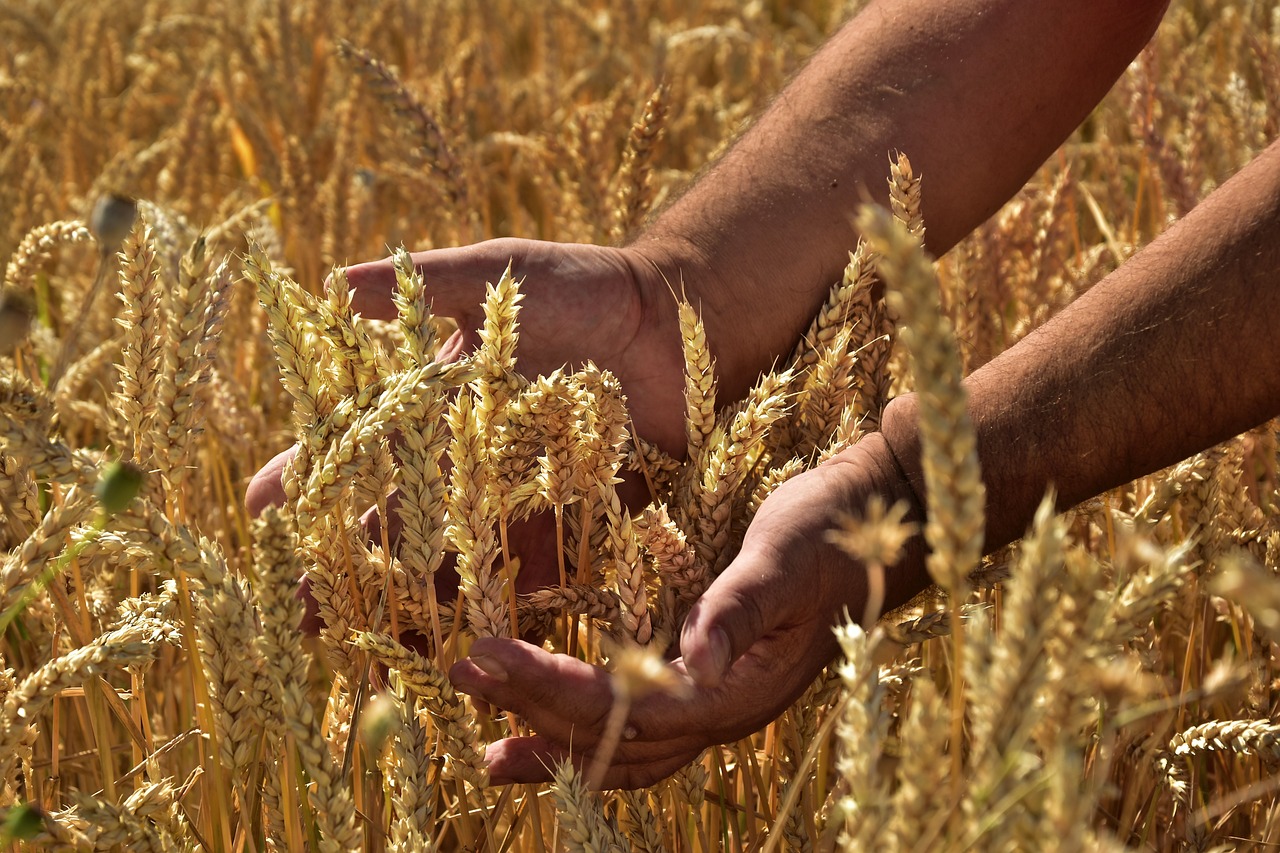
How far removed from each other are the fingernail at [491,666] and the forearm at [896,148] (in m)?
0.62

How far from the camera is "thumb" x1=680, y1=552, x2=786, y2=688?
869mm

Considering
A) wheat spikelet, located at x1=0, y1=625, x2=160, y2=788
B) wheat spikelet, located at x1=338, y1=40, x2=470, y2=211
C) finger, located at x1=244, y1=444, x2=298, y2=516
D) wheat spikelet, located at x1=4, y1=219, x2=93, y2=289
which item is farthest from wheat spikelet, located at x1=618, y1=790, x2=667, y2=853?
wheat spikelet, located at x1=338, y1=40, x2=470, y2=211

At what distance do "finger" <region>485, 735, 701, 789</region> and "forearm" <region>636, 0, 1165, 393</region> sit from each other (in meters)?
0.59

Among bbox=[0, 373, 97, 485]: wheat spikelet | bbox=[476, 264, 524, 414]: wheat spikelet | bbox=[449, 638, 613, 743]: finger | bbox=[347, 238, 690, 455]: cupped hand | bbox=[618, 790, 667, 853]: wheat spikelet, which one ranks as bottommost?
bbox=[618, 790, 667, 853]: wheat spikelet

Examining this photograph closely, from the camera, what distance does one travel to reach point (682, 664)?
93 centimetres

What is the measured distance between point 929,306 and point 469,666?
0.57 metres

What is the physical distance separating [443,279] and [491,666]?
0.45 metres

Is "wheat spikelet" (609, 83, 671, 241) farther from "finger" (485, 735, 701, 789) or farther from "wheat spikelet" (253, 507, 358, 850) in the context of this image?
"wheat spikelet" (253, 507, 358, 850)

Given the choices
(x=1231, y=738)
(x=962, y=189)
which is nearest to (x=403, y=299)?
(x=1231, y=738)

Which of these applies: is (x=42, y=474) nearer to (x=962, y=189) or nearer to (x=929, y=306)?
(x=929, y=306)

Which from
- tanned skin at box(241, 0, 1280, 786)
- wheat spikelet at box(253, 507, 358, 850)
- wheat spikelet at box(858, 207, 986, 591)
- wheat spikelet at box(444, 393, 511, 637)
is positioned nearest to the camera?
wheat spikelet at box(858, 207, 986, 591)

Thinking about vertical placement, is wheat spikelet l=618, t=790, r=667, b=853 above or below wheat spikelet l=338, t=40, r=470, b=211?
below

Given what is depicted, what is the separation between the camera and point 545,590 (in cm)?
100

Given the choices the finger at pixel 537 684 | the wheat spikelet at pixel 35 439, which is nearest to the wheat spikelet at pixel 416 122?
the finger at pixel 537 684
